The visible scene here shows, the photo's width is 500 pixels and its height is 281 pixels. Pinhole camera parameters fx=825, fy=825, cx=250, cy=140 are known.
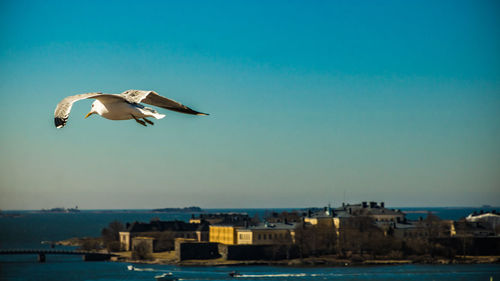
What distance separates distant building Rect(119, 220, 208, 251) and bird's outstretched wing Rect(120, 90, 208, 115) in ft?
189

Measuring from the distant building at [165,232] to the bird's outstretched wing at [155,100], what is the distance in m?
57.7

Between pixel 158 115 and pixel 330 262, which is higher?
pixel 158 115

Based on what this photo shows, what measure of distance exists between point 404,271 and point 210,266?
12.1 meters

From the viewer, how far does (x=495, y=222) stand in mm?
72438

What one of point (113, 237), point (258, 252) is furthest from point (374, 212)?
point (113, 237)

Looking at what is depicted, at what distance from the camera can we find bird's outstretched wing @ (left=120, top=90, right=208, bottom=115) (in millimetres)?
4902

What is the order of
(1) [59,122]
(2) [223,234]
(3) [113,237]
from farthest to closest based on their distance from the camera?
(3) [113,237]
(2) [223,234]
(1) [59,122]

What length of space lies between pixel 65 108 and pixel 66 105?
33mm

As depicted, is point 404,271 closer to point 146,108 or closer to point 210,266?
point 210,266

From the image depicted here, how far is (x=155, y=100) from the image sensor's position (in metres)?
5.11

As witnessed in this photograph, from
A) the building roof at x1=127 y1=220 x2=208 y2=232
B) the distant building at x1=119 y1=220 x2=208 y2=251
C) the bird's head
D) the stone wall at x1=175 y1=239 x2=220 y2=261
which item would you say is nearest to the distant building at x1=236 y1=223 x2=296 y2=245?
the stone wall at x1=175 y1=239 x2=220 y2=261

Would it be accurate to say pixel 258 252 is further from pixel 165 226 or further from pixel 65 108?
pixel 65 108

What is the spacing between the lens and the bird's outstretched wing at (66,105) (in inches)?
179

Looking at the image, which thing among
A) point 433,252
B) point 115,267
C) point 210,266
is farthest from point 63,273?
point 433,252
